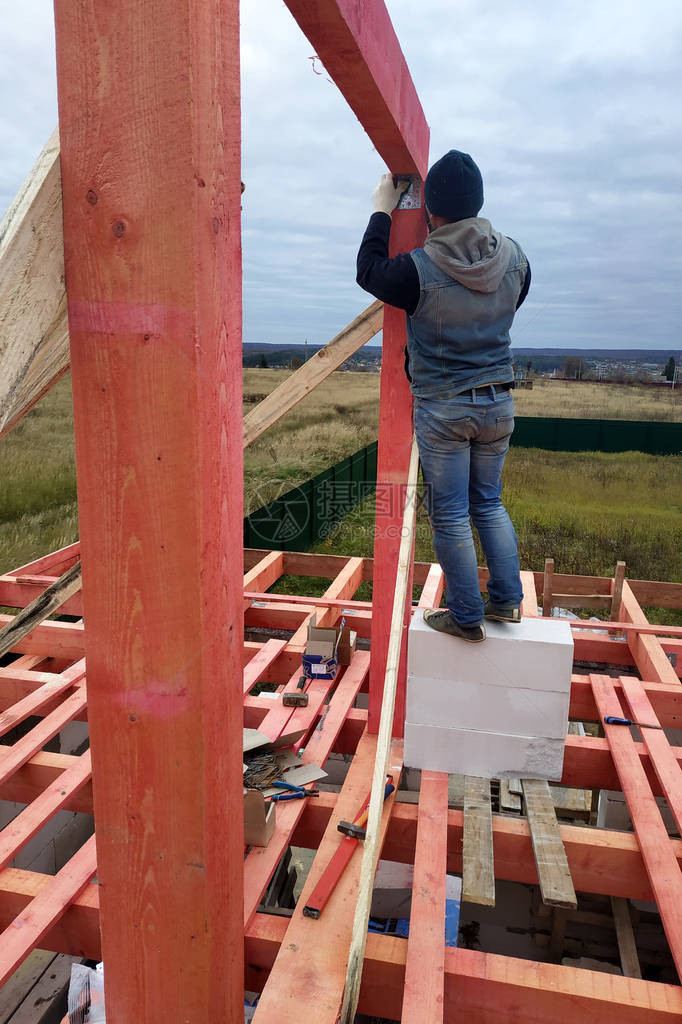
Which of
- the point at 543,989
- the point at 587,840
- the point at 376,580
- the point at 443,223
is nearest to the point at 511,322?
the point at 443,223

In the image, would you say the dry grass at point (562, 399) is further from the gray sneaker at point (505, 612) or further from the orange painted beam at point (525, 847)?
the orange painted beam at point (525, 847)

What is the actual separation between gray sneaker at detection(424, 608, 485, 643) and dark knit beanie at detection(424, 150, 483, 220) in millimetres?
1705

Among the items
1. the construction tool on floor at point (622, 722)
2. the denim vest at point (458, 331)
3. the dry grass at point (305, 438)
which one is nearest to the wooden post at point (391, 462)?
the denim vest at point (458, 331)

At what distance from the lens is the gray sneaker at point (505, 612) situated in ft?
10.2

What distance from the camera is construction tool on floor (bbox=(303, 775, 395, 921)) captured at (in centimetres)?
232

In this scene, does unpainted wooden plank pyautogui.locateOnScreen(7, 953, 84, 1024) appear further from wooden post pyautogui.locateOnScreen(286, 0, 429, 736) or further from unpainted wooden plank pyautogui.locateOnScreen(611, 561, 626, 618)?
unpainted wooden plank pyautogui.locateOnScreen(611, 561, 626, 618)

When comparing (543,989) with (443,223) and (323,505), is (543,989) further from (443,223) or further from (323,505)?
(323,505)

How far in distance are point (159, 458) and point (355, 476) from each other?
17.1 meters

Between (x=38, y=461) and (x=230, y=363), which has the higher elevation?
(x=230, y=363)

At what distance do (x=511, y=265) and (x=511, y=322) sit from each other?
221mm

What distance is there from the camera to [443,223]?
2.61 meters

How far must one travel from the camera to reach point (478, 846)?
2717 millimetres

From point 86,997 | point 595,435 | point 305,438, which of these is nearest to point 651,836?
point 86,997

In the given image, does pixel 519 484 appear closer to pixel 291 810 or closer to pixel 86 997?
pixel 291 810
